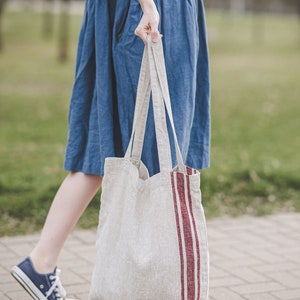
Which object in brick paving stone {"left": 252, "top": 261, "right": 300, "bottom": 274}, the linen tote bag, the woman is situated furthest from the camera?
brick paving stone {"left": 252, "top": 261, "right": 300, "bottom": 274}

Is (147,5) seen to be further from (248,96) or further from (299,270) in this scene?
(248,96)

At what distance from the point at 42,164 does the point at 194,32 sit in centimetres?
376

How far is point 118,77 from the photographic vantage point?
352 centimetres

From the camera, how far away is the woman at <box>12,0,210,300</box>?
347 cm

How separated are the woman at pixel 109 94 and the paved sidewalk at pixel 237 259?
49 centimetres

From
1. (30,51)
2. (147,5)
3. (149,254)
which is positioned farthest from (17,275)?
(30,51)

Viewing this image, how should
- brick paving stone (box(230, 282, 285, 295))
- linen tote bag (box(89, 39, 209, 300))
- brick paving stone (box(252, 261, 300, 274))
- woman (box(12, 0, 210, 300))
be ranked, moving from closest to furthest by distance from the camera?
1. linen tote bag (box(89, 39, 209, 300))
2. woman (box(12, 0, 210, 300))
3. brick paving stone (box(230, 282, 285, 295))
4. brick paving stone (box(252, 261, 300, 274))

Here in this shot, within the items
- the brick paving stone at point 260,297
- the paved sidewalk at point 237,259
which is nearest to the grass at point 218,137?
the paved sidewalk at point 237,259

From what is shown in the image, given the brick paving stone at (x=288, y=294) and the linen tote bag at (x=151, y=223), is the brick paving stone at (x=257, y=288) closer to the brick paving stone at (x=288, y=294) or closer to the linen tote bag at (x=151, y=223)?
the brick paving stone at (x=288, y=294)

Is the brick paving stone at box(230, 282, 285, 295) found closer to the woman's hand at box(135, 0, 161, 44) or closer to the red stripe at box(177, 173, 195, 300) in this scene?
the red stripe at box(177, 173, 195, 300)

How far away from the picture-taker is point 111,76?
356 cm

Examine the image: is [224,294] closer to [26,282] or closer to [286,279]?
[286,279]

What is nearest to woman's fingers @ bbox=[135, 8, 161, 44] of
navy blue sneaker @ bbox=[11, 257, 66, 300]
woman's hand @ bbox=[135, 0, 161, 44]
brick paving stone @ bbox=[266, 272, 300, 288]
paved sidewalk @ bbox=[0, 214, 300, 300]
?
woman's hand @ bbox=[135, 0, 161, 44]

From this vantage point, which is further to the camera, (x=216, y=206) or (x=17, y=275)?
(x=216, y=206)
